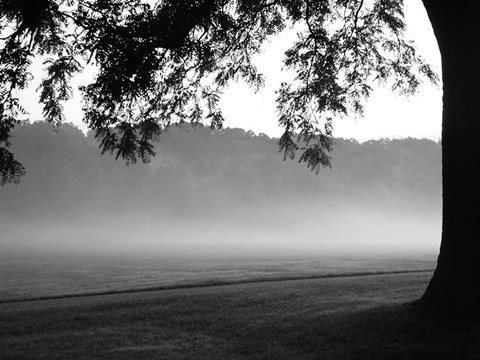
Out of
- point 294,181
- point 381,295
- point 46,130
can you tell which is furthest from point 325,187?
point 381,295

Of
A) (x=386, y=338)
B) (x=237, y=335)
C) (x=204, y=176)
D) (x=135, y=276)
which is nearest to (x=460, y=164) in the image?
(x=386, y=338)

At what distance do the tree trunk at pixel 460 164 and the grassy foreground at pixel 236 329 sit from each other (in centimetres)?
70

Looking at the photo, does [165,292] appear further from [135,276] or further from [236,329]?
[135,276]

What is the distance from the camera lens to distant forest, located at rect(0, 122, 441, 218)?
95875 millimetres

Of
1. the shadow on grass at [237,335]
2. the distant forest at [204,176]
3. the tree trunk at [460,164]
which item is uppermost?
the distant forest at [204,176]

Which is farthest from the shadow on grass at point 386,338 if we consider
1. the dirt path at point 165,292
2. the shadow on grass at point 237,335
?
the dirt path at point 165,292

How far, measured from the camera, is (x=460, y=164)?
9.23m

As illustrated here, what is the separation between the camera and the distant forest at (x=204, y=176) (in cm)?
9588

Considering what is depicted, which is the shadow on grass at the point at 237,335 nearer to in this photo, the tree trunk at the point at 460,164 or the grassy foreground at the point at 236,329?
the grassy foreground at the point at 236,329

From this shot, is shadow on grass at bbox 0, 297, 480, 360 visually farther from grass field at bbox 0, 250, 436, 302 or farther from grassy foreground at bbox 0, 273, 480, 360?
grass field at bbox 0, 250, 436, 302

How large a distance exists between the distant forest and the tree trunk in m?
80.9

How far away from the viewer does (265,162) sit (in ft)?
362

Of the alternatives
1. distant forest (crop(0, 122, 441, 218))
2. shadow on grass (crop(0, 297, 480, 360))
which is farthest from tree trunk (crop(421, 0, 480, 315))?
distant forest (crop(0, 122, 441, 218))

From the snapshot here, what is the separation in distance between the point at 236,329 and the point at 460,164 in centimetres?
474
